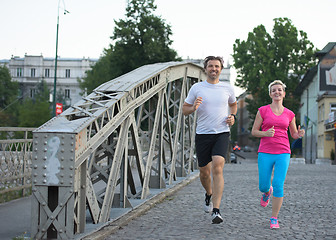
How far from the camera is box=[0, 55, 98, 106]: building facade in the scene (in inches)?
4441

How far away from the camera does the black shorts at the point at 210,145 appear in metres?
7.05

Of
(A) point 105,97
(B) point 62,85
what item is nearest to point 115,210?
(A) point 105,97

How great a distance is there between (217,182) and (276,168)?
704 mm

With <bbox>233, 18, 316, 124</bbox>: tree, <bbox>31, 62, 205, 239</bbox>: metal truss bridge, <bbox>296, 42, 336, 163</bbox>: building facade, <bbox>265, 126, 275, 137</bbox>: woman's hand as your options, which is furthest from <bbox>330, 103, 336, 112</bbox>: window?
<bbox>265, 126, 275, 137</bbox>: woman's hand

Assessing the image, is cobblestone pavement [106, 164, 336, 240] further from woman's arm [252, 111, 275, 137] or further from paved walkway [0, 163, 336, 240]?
woman's arm [252, 111, 275, 137]

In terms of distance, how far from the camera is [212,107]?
708 cm

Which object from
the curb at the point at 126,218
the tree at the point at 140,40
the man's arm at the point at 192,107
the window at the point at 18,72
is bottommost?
the curb at the point at 126,218

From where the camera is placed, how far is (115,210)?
743 centimetres

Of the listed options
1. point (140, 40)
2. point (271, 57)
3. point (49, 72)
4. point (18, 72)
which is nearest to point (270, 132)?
point (140, 40)

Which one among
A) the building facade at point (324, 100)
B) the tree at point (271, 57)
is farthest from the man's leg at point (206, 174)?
the tree at point (271, 57)

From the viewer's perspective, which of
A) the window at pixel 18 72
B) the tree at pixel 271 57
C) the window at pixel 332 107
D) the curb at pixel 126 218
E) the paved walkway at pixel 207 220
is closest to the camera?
the curb at pixel 126 218

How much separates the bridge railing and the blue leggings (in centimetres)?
393

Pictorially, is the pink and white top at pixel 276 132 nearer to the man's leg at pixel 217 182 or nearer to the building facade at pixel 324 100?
the man's leg at pixel 217 182

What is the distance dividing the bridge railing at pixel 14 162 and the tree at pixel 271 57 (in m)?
47.5
